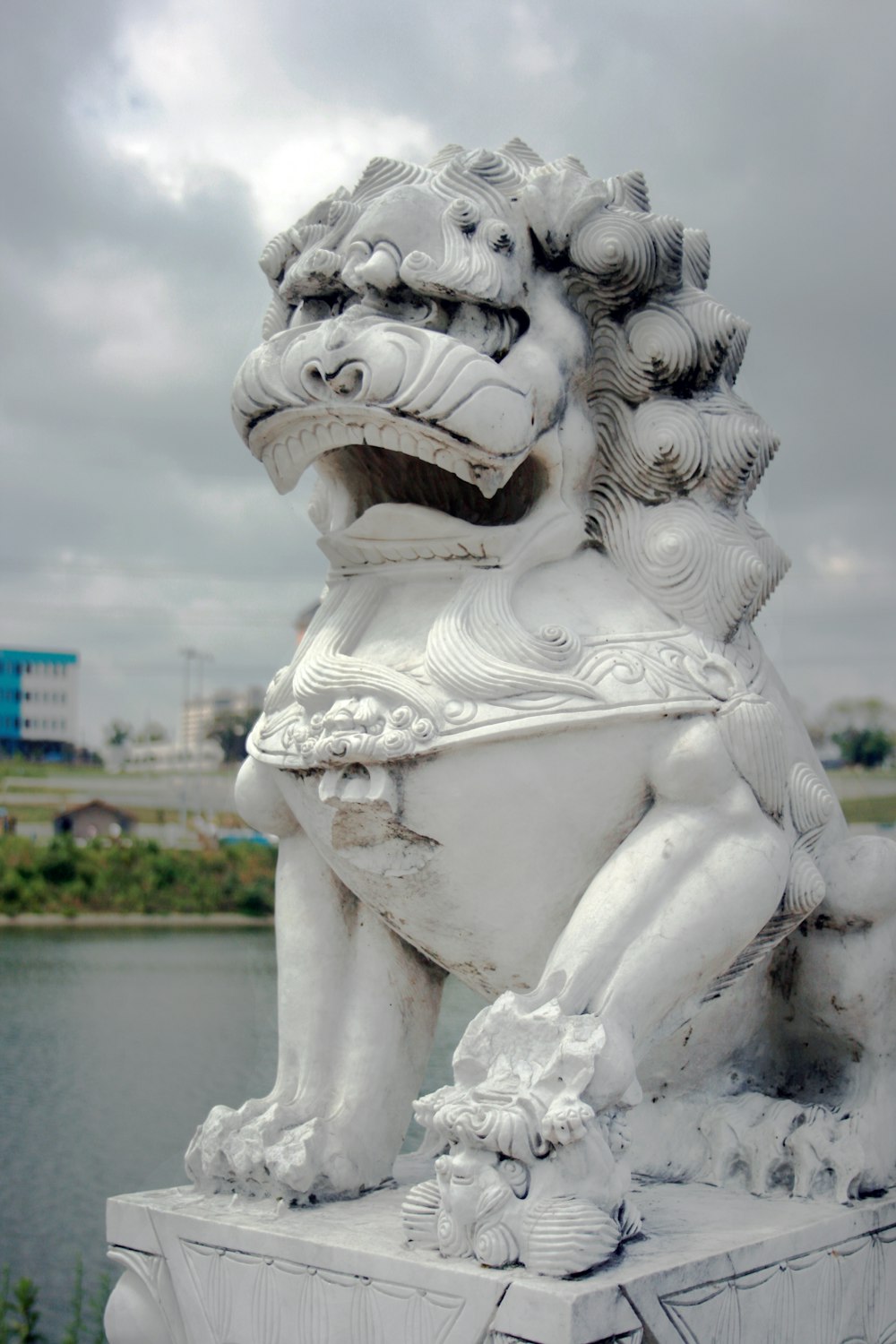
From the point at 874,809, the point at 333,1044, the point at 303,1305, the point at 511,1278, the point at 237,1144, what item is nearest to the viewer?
the point at 511,1278

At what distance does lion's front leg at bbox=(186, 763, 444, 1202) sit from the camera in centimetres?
188

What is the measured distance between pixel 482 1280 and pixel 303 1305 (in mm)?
333

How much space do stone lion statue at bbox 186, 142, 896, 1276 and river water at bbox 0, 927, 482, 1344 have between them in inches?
60.6

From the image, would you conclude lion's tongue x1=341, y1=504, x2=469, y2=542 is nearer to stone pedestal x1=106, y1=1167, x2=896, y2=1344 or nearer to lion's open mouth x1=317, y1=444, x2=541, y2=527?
lion's open mouth x1=317, y1=444, x2=541, y2=527

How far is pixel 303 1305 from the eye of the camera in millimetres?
1643

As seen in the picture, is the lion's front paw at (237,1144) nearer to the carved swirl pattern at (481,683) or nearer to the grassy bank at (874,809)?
the carved swirl pattern at (481,683)

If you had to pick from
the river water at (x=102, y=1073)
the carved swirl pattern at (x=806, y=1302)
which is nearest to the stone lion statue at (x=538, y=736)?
the carved swirl pattern at (x=806, y=1302)

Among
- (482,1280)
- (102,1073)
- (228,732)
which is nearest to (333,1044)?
(482,1280)

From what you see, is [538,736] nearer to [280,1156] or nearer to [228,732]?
[280,1156]

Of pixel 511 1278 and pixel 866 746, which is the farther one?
pixel 866 746

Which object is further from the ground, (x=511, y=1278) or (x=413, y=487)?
(x=413, y=487)

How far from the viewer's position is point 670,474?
1.93 meters

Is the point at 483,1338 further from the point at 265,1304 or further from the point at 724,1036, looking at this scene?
the point at 724,1036

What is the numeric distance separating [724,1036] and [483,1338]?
28.0 inches
